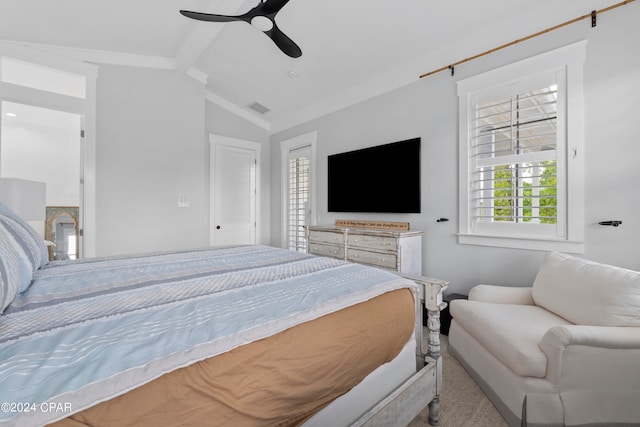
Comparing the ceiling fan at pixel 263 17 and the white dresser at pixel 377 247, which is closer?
the ceiling fan at pixel 263 17

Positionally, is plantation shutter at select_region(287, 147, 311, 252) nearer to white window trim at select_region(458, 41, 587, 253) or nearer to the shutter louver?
the shutter louver

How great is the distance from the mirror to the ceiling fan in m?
4.25

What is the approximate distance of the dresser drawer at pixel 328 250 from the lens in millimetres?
3406

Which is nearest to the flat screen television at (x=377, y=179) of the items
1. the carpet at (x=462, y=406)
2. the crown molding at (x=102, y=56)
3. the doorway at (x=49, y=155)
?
the carpet at (x=462, y=406)

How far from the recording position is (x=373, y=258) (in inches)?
118

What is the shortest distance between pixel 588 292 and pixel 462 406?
3.21ft

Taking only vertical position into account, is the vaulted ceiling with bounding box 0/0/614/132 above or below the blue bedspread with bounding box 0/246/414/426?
above

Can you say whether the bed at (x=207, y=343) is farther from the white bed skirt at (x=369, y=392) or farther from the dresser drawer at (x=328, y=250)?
the dresser drawer at (x=328, y=250)

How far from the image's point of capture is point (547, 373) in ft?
4.42

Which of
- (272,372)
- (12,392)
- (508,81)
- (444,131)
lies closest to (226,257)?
(272,372)

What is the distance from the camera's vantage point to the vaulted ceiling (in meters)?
2.40

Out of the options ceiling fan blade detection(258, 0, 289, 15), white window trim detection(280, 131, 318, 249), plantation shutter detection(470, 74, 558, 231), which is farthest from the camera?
white window trim detection(280, 131, 318, 249)

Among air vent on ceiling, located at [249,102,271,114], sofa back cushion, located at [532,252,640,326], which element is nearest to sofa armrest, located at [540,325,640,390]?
sofa back cushion, located at [532,252,640,326]

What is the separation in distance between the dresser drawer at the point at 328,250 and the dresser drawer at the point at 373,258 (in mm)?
138
